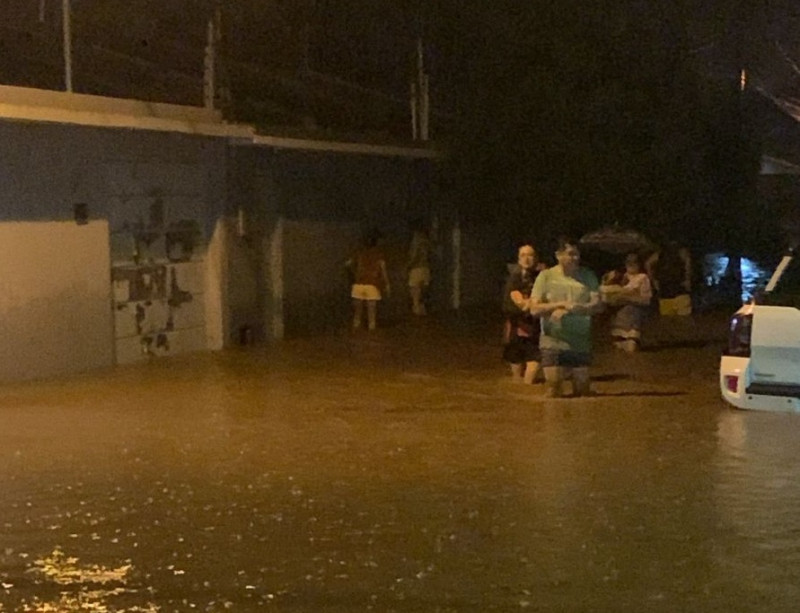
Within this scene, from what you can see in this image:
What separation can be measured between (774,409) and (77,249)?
7.91 meters

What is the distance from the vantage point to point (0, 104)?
1281 centimetres

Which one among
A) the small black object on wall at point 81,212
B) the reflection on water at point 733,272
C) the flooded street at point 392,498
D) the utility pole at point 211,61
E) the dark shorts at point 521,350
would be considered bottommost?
the flooded street at point 392,498

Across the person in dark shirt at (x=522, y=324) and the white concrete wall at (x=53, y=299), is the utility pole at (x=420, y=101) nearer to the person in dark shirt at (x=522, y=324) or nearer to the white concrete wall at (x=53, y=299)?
the white concrete wall at (x=53, y=299)

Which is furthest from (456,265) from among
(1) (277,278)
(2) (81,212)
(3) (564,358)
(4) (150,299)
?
(3) (564,358)

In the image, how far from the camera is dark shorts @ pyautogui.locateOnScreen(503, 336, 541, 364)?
13.8 metres

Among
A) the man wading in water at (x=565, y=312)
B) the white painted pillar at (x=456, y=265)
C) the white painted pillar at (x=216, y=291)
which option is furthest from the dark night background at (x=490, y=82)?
the man wading in water at (x=565, y=312)

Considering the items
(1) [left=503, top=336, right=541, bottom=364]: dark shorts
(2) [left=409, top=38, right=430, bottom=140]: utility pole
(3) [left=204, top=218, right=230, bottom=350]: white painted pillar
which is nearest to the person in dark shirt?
(1) [left=503, top=336, right=541, bottom=364]: dark shorts

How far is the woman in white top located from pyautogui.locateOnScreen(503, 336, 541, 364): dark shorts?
273 cm

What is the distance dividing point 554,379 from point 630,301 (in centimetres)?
404

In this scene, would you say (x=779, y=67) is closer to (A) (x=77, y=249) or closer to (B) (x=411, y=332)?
(B) (x=411, y=332)

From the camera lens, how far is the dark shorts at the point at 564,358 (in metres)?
12.7

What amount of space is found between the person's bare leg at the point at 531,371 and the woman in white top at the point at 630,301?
9.24ft

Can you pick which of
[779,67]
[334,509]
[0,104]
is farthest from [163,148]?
[779,67]

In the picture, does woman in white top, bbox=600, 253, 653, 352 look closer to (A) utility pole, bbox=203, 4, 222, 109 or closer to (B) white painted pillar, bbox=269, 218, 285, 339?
(B) white painted pillar, bbox=269, 218, 285, 339
